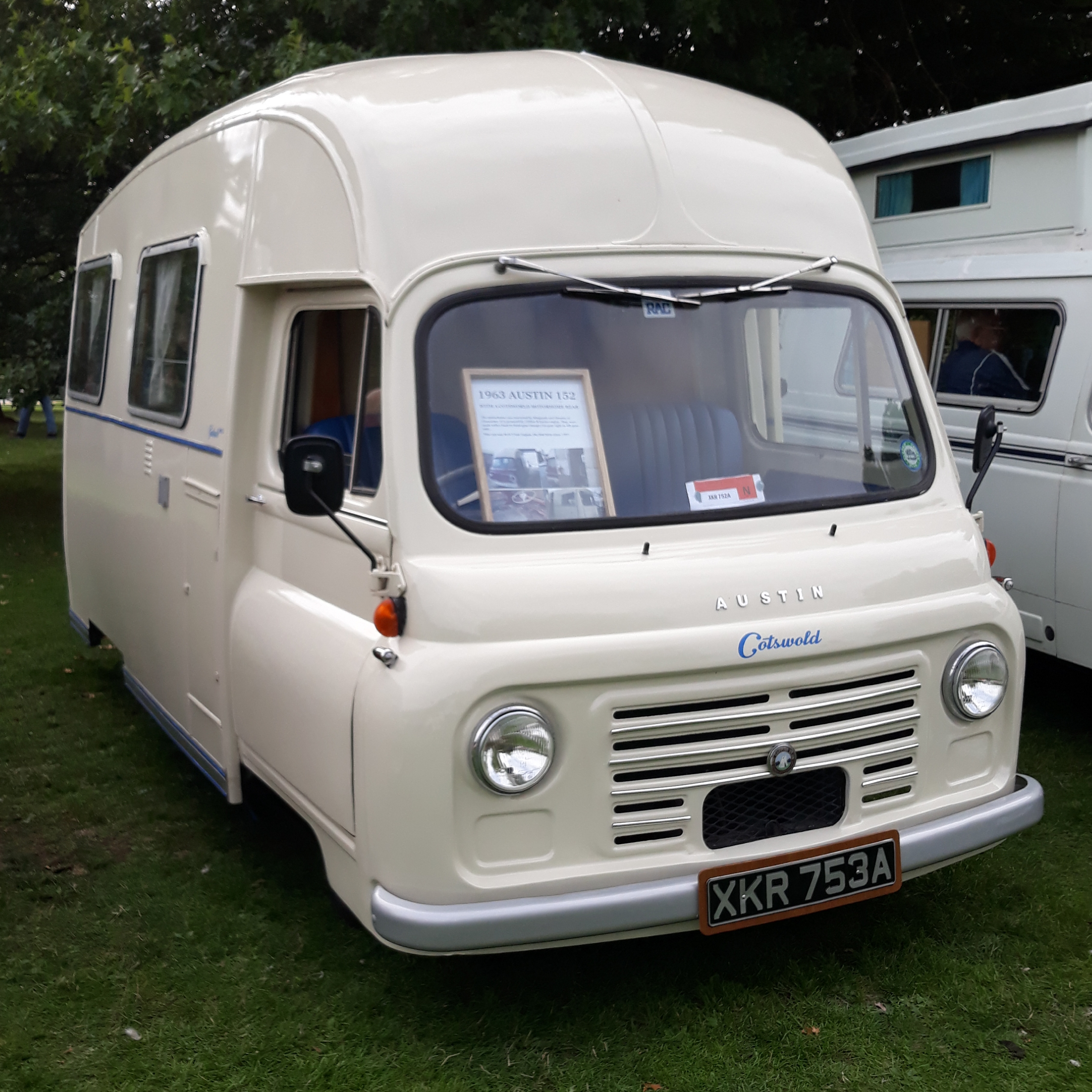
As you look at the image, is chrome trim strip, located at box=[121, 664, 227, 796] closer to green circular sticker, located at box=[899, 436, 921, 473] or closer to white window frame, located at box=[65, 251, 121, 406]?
white window frame, located at box=[65, 251, 121, 406]

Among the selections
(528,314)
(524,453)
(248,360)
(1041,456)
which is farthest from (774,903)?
(1041,456)

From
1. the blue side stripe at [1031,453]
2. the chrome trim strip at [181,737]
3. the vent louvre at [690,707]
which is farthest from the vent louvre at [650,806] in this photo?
the blue side stripe at [1031,453]

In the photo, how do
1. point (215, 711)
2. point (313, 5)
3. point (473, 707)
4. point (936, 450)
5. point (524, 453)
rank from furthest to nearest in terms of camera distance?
point (313, 5), point (215, 711), point (936, 450), point (524, 453), point (473, 707)

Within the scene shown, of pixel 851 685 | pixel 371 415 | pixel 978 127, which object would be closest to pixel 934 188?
pixel 978 127

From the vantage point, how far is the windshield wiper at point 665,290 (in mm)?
3793

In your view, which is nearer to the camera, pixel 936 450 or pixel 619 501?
pixel 619 501

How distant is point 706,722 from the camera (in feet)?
11.7

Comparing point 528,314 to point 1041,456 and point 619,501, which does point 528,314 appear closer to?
point 619,501

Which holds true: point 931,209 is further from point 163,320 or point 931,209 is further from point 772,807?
point 772,807

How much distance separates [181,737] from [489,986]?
1984mm

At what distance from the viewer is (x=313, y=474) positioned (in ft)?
11.8

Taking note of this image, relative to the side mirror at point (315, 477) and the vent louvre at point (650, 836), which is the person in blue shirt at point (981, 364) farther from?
the side mirror at point (315, 477)

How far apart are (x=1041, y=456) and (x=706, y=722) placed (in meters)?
3.55

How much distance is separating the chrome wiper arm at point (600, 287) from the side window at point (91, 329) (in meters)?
3.60
